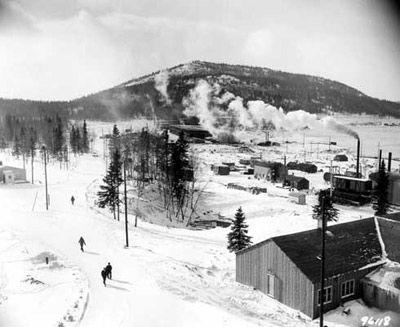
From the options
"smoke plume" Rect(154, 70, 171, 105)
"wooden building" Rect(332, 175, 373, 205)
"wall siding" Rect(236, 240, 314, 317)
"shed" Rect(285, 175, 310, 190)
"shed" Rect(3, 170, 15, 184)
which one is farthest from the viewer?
"smoke plume" Rect(154, 70, 171, 105)

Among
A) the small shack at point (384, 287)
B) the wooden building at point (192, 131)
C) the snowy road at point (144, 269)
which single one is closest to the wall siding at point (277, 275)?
the snowy road at point (144, 269)

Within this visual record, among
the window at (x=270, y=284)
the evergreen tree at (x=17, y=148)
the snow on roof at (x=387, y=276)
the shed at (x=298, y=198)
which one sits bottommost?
the shed at (x=298, y=198)

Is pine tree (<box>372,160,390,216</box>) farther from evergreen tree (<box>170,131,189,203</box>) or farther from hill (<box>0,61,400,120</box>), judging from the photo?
hill (<box>0,61,400,120</box>)

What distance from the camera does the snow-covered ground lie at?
1416cm

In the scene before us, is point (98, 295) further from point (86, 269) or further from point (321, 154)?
point (321, 154)

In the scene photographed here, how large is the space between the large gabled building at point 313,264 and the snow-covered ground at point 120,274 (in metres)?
0.58

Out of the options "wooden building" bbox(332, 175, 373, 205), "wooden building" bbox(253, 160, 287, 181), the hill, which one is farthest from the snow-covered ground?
the hill

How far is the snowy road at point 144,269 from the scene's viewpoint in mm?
14586

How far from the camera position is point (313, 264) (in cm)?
1778

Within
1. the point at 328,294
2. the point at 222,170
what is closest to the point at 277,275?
the point at 328,294

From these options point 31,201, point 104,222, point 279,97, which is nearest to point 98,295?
point 104,222

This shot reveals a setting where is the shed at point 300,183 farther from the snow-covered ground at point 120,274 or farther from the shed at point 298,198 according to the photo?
the snow-covered ground at point 120,274

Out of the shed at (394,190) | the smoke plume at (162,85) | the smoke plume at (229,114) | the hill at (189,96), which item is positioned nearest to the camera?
the shed at (394,190)

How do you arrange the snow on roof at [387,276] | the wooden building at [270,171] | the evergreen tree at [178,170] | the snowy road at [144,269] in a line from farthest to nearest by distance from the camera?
the wooden building at [270,171]
the evergreen tree at [178,170]
the snow on roof at [387,276]
the snowy road at [144,269]
